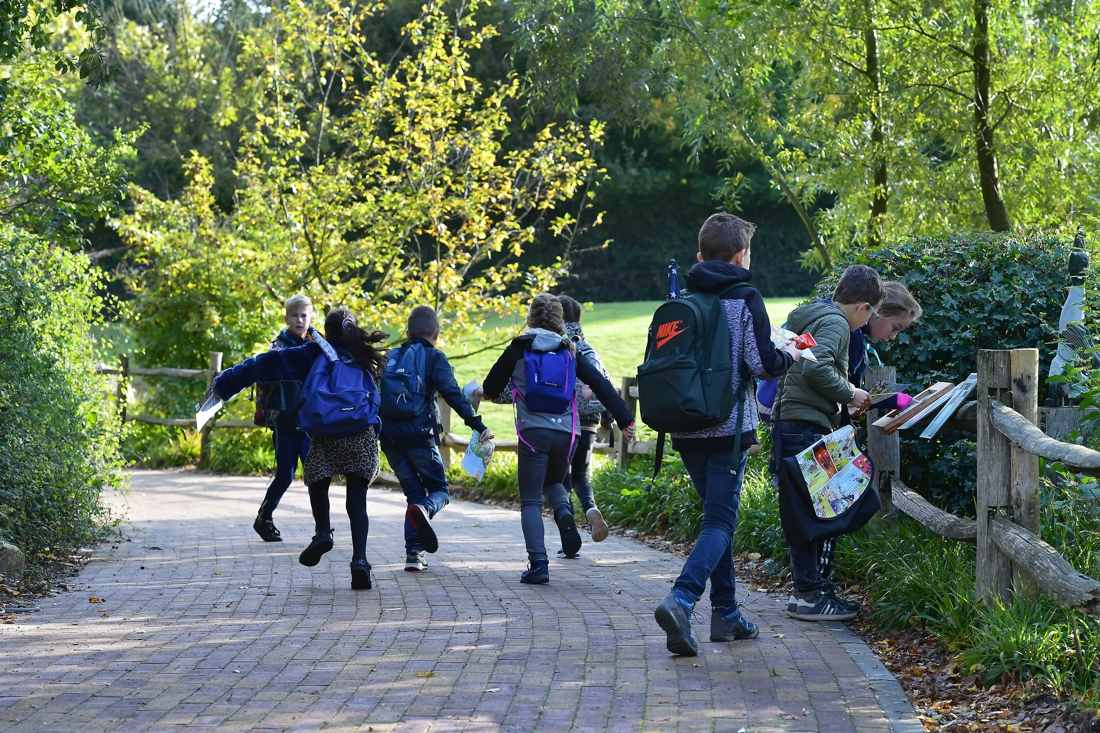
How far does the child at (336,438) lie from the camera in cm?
718

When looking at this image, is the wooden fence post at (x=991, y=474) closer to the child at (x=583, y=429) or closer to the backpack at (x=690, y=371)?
the backpack at (x=690, y=371)

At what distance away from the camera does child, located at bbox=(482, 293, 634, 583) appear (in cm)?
725

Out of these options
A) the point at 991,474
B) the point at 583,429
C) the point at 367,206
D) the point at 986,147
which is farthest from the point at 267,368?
the point at 986,147

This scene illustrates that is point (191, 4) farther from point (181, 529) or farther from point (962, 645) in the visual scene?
point (962, 645)

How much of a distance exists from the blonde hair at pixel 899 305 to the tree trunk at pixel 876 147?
6.44 metres

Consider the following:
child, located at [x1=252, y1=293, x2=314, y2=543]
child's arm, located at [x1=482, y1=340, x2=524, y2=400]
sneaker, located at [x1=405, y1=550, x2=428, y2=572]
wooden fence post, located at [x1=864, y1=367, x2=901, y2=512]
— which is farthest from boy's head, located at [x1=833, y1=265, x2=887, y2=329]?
child, located at [x1=252, y1=293, x2=314, y2=543]

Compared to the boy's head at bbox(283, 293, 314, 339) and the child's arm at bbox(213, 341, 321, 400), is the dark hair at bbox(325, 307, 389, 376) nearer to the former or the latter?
the child's arm at bbox(213, 341, 321, 400)

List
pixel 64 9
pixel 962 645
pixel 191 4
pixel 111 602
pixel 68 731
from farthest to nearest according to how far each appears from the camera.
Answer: pixel 191 4 → pixel 64 9 → pixel 111 602 → pixel 962 645 → pixel 68 731

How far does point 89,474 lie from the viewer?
8.95 meters

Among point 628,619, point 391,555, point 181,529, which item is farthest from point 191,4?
point 628,619

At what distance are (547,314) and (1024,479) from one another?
317cm

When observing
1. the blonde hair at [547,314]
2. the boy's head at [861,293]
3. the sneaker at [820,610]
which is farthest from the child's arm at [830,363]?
the blonde hair at [547,314]

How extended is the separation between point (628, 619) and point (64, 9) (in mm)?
5359

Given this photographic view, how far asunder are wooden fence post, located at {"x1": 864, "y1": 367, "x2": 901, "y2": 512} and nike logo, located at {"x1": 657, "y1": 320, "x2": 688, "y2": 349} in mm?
2055
